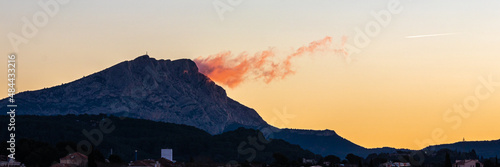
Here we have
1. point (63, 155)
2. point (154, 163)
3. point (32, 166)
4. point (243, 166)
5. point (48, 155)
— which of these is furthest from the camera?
point (243, 166)

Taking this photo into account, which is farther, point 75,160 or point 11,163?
point 75,160

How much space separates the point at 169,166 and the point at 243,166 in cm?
1785

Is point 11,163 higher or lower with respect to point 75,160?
lower

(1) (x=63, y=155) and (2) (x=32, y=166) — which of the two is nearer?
(2) (x=32, y=166)

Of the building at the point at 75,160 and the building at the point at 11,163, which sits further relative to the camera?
the building at the point at 75,160

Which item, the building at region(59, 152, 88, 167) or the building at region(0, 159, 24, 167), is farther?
the building at region(59, 152, 88, 167)

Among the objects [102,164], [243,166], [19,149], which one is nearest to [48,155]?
[19,149]

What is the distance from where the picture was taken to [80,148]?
18725cm

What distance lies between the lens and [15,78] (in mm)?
88312

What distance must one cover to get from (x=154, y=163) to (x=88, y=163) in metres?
33.5

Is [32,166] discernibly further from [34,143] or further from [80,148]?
[80,148]

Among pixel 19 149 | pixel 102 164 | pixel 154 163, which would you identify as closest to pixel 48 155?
pixel 19 149

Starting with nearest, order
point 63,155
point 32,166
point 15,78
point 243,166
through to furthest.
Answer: point 15,78 → point 32,166 → point 63,155 → point 243,166

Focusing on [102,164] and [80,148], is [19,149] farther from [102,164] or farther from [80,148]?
[80,148]
